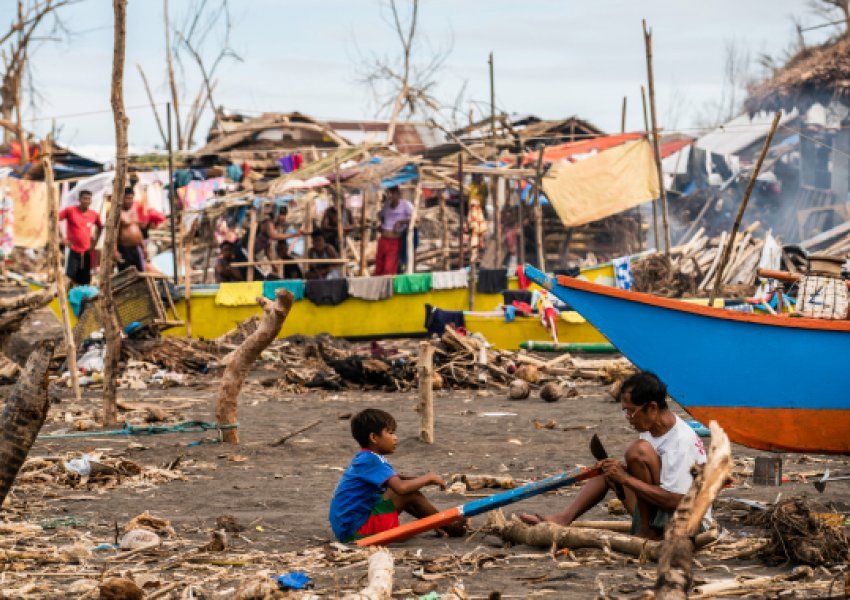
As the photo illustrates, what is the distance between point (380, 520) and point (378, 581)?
1494 millimetres

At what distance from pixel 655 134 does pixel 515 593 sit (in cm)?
1437

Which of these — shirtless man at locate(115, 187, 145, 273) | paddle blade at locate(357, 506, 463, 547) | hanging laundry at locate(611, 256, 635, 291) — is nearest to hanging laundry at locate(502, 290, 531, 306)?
hanging laundry at locate(611, 256, 635, 291)

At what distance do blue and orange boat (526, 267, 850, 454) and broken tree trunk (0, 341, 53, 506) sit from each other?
11.5 feet

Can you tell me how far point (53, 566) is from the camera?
520 cm

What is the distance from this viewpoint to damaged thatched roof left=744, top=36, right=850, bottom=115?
25.9 meters

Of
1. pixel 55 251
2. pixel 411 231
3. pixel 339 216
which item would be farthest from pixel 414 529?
pixel 411 231

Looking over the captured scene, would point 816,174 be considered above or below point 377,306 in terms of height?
above

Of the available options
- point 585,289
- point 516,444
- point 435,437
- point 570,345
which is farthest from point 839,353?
point 570,345

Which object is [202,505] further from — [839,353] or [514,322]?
[514,322]

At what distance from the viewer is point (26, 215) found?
23000mm

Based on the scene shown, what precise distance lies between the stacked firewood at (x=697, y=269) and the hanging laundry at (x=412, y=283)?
13.3ft

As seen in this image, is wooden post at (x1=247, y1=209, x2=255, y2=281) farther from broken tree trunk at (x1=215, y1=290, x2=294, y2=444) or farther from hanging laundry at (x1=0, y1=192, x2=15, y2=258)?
broken tree trunk at (x1=215, y1=290, x2=294, y2=444)

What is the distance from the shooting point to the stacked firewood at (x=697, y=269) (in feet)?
63.7

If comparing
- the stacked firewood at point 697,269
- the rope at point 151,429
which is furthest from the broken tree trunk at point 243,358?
the stacked firewood at point 697,269
